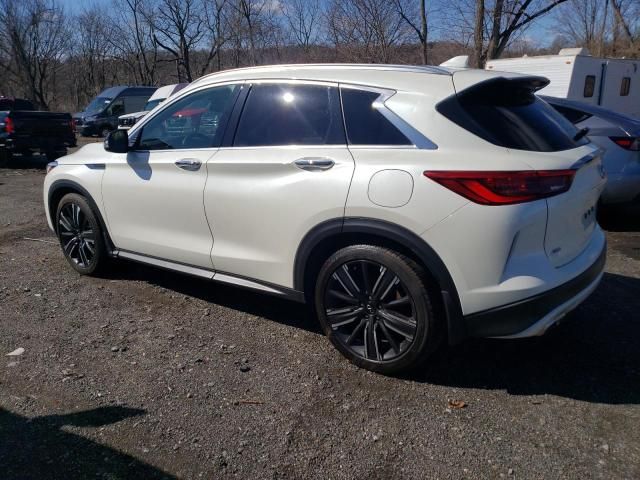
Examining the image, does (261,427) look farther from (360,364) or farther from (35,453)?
(35,453)

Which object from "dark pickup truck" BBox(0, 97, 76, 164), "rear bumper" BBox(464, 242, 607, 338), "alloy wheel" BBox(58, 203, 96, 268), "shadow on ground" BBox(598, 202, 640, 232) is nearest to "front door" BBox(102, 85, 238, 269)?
"alloy wheel" BBox(58, 203, 96, 268)

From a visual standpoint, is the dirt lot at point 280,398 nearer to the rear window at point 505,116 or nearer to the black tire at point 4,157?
the rear window at point 505,116

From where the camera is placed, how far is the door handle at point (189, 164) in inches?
154

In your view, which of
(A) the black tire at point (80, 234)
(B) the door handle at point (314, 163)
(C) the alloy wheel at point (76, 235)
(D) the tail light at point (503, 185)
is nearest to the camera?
(D) the tail light at point (503, 185)

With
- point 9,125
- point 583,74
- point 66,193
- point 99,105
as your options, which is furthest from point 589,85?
point 99,105

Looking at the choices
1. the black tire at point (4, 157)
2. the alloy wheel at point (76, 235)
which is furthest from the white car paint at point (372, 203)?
the black tire at point (4, 157)

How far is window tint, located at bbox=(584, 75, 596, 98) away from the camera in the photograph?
Result: 14375 mm

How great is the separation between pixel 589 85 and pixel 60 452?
15.5m

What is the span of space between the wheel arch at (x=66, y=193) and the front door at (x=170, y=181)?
0.17 m

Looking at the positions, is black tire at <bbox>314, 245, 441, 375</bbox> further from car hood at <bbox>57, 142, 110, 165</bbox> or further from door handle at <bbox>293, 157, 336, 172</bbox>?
car hood at <bbox>57, 142, 110, 165</bbox>

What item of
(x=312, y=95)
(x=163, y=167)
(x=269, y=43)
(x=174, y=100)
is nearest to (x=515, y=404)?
(x=312, y=95)

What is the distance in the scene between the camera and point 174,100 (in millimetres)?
4223

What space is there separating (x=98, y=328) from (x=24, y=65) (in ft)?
141

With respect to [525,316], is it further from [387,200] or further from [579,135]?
[579,135]
